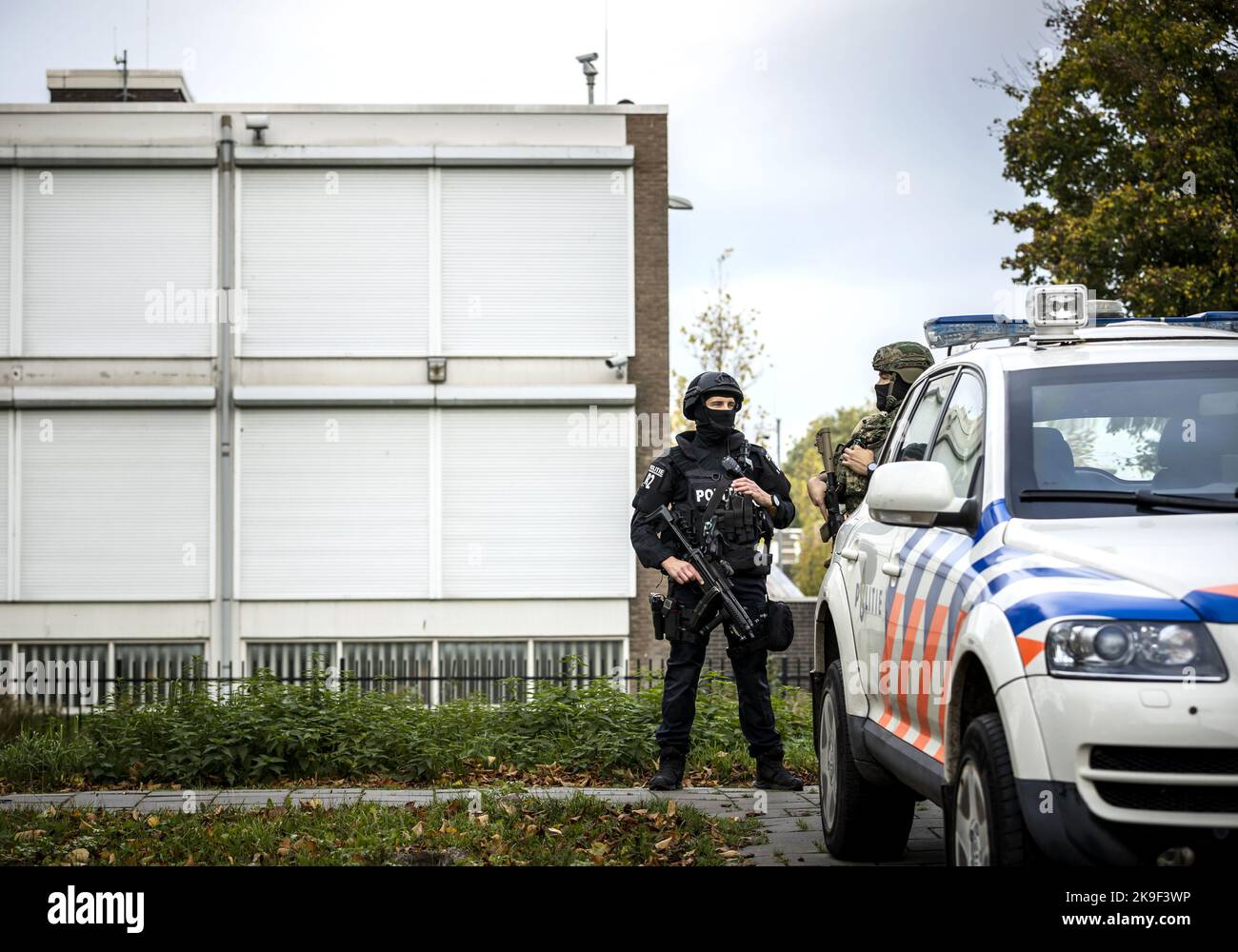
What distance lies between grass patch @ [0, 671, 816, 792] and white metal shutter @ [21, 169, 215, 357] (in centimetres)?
1437

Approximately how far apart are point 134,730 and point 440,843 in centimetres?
348

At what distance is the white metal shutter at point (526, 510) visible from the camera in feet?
74.5

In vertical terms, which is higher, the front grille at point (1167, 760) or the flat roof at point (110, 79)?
the flat roof at point (110, 79)

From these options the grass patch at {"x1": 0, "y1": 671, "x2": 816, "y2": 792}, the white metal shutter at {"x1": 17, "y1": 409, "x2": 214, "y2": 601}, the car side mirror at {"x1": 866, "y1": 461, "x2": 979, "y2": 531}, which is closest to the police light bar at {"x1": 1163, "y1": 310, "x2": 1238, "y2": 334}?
the car side mirror at {"x1": 866, "y1": 461, "x2": 979, "y2": 531}

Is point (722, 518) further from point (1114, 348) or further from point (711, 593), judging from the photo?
point (1114, 348)

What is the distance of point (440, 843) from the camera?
625 centimetres

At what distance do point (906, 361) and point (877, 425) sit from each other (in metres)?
0.40

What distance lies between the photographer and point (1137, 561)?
3715 mm

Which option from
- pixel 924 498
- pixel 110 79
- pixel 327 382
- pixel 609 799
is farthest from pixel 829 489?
pixel 110 79

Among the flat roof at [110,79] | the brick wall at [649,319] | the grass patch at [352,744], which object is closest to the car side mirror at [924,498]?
the grass patch at [352,744]

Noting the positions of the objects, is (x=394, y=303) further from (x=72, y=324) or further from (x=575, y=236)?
(x=72, y=324)

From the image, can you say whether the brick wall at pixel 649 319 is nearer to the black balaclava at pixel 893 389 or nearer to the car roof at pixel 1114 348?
the black balaclava at pixel 893 389
